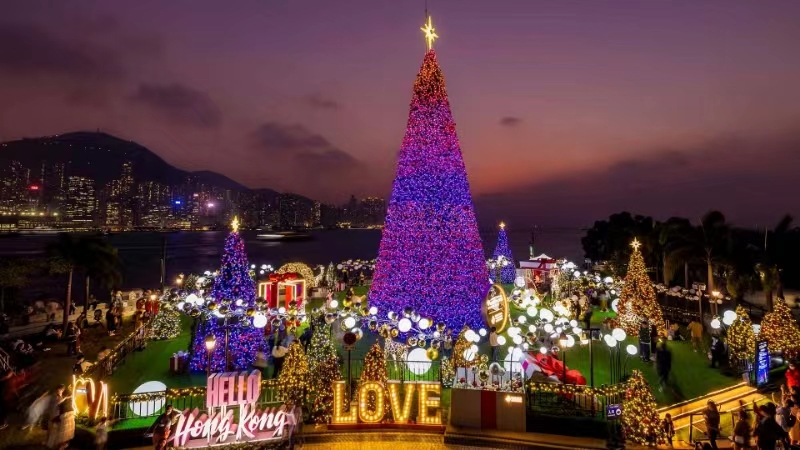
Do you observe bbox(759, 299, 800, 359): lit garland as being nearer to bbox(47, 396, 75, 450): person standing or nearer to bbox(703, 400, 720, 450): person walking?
bbox(703, 400, 720, 450): person walking

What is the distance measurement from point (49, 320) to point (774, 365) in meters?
35.9

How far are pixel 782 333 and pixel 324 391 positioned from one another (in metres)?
16.3

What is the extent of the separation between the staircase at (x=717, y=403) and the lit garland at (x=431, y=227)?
729cm

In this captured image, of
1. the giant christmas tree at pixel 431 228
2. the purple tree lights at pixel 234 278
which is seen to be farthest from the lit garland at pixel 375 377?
the purple tree lights at pixel 234 278

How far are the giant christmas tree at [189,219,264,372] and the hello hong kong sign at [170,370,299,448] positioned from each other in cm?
429

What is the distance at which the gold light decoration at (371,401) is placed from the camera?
10.2 metres

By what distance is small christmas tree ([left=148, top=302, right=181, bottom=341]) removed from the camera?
19.1m

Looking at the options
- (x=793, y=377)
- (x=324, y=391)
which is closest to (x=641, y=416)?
(x=793, y=377)

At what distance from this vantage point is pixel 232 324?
1412 centimetres

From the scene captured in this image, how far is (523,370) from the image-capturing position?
12359 millimetres

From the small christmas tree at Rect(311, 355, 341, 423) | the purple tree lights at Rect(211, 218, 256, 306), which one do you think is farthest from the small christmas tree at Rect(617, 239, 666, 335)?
the purple tree lights at Rect(211, 218, 256, 306)

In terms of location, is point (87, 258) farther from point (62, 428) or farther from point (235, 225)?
point (62, 428)

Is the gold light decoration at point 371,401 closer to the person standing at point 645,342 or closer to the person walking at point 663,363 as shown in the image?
the person walking at point 663,363

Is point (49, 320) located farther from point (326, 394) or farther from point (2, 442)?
point (326, 394)
